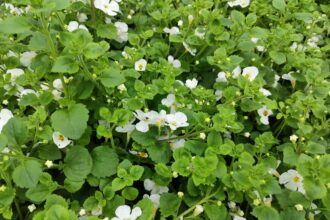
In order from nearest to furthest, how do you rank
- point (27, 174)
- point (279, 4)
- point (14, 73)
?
point (27, 174) → point (14, 73) → point (279, 4)

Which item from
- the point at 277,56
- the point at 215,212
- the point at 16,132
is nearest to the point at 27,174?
the point at 16,132

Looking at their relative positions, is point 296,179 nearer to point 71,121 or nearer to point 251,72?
point 251,72

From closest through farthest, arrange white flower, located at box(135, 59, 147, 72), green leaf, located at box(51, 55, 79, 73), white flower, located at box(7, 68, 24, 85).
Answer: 1. green leaf, located at box(51, 55, 79, 73)
2. white flower, located at box(7, 68, 24, 85)
3. white flower, located at box(135, 59, 147, 72)

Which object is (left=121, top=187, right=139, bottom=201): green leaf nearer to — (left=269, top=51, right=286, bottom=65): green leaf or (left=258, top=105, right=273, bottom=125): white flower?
(left=258, top=105, right=273, bottom=125): white flower

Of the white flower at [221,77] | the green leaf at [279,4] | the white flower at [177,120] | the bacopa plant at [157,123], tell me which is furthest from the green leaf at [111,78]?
the green leaf at [279,4]

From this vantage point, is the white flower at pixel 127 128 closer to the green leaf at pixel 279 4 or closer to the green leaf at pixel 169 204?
the green leaf at pixel 169 204

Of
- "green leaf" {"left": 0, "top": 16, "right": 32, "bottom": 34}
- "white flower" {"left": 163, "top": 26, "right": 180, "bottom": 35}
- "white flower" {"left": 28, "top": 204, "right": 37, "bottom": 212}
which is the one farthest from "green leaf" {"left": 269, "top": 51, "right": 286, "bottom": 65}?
"white flower" {"left": 28, "top": 204, "right": 37, "bottom": 212}

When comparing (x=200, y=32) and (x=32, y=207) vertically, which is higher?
(x=200, y=32)
